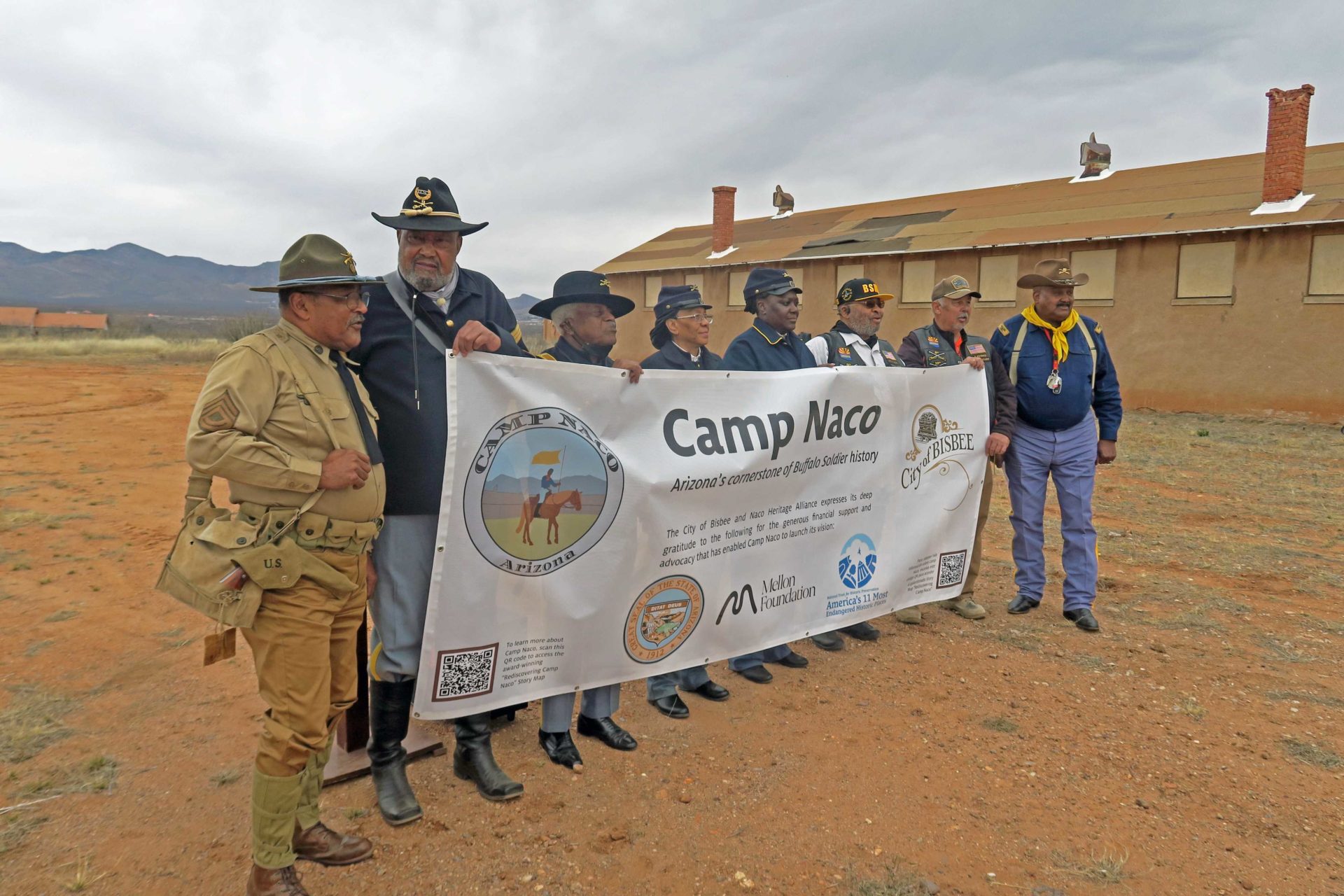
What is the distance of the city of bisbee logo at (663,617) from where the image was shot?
3.73 metres

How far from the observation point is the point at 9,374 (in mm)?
24516

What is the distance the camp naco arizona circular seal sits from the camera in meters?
3.19

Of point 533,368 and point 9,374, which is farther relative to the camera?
point 9,374

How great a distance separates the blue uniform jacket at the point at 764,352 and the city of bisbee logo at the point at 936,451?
3.01ft

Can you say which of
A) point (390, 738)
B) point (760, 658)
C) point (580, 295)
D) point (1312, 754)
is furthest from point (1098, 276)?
point (390, 738)

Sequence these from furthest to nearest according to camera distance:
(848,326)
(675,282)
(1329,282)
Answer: (675,282) → (1329,282) → (848,326)

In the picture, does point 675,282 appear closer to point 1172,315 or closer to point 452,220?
point 1172,315

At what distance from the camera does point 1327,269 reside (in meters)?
16.8

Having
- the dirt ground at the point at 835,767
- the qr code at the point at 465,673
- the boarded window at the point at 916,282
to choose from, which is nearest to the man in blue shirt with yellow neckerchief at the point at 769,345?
the dirt ground at the point at 835,767

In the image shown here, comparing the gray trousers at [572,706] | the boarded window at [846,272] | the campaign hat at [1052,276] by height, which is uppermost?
the boarded window at [846,272]

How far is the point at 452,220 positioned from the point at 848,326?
119 inches

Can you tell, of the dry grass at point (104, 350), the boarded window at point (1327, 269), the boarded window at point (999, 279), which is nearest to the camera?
the boarded window at point (1327, 269)

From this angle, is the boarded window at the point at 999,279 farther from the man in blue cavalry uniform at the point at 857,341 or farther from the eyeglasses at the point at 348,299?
the eyeglasses at the point at 348,299

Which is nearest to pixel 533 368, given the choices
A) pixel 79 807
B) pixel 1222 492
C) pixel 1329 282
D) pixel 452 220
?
pixel 452 220
